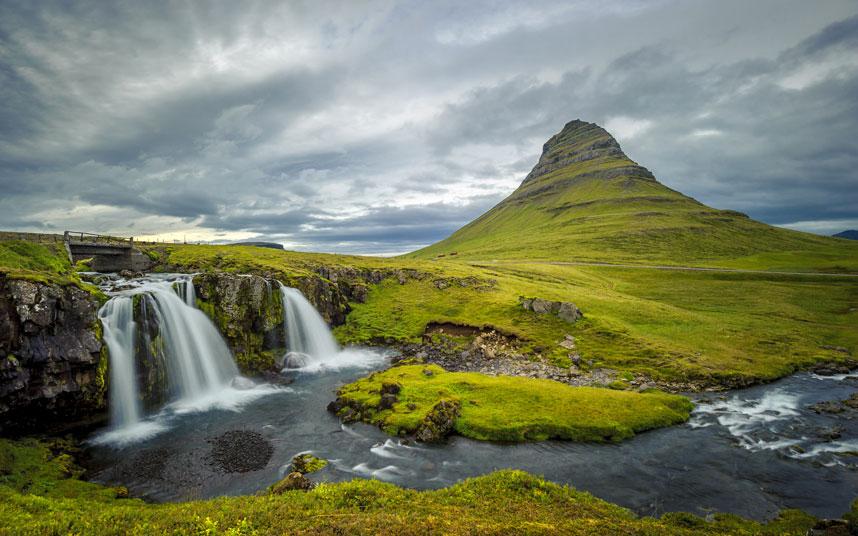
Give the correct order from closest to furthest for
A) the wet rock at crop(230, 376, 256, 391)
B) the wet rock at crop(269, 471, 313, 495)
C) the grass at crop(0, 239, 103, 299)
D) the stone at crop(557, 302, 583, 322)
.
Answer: the wet rock at crop(269, 471, 313, 495) < the grass at crop(0, 239, 103, 299) < the wet rock at crop(230, 376, 256, 391) < the stone at crop(557, 302, 583, 322)

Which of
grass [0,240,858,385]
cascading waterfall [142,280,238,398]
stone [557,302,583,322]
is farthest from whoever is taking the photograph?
stone [557,302,583,322]

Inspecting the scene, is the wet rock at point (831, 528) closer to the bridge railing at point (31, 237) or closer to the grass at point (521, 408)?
the grass at point (521, 408)

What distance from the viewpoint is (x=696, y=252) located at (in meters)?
171

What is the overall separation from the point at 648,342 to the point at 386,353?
3934cm

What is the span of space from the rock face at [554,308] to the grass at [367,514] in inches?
1701

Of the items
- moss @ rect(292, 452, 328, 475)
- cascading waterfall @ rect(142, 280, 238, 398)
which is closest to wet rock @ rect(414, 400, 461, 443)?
moss @ rect(292, 452, 328, 475)

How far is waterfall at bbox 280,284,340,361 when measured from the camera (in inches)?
2351

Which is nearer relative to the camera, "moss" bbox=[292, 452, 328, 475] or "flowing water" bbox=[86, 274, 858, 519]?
"flowing water" bbox=[86, 274, 858, 519]

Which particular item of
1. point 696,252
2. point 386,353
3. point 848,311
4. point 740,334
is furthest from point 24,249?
point 696,252

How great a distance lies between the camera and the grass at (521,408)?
1247 inches

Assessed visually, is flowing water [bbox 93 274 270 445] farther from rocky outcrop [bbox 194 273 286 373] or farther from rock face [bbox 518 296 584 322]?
rock face [bbox 518 296 584 322]

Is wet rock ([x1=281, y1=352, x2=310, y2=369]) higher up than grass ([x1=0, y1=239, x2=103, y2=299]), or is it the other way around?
grass ([x1=0, y1=239, x2=103, y2=299])

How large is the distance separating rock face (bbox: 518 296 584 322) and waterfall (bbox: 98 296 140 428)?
55977 millimetres

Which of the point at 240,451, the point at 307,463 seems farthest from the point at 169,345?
the point at 307,463
